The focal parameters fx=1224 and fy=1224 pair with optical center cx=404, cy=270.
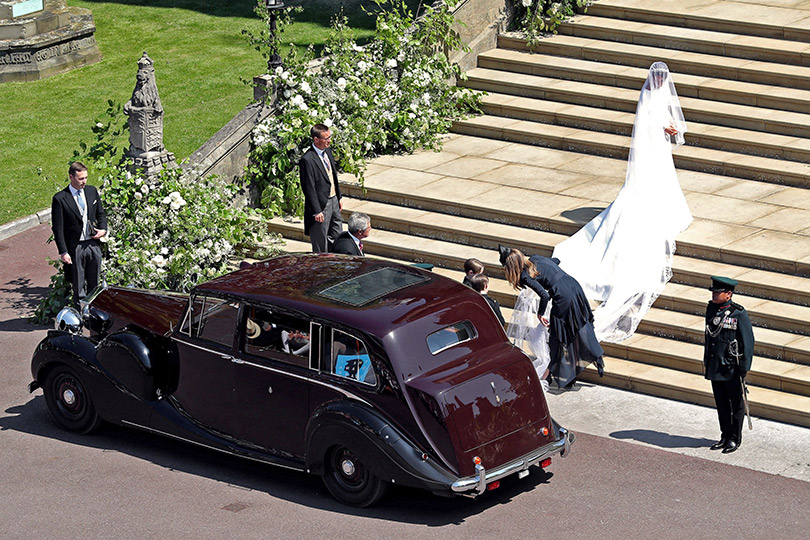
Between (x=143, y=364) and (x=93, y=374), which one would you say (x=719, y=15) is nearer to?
(x=143, y=364)

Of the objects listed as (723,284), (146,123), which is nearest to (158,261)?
(146,123)

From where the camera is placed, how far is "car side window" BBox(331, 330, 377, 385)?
30.5 ft

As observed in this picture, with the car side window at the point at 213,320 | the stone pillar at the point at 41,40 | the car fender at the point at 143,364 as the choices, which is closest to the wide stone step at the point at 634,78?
the stone pillar at the point at 41,40

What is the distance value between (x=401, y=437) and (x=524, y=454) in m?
1.02

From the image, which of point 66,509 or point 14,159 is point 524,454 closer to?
point 66,509

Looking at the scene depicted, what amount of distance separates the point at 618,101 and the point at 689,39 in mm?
1499

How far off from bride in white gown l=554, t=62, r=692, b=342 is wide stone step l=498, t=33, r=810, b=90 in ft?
10.1

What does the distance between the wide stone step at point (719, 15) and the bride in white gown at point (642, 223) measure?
3964 mm

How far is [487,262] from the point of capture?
44.3 feet

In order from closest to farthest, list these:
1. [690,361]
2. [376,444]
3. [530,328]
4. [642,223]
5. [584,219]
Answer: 1. [376,444]
2. [690,361]
3. [530,328]
4. [642,223]
5. [584,219]

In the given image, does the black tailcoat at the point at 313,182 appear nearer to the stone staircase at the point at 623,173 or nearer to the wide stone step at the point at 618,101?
the stone staircase at the point at 623,173

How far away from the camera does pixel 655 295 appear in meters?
12.5

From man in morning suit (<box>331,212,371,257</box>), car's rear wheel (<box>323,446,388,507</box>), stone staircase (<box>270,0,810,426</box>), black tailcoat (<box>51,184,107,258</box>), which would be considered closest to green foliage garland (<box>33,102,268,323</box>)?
black tailcoat (<box>51,184,107,258</box>)

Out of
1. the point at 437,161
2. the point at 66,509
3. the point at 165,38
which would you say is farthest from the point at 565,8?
the point at 66,509
